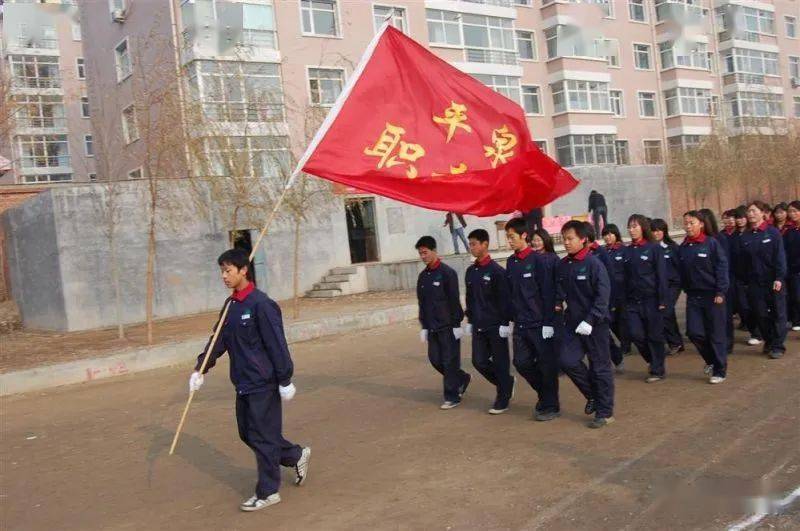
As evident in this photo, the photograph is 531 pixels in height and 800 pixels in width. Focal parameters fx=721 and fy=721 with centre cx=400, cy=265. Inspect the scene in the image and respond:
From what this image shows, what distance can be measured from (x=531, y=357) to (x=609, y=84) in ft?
116

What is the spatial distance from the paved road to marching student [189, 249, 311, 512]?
274 mm

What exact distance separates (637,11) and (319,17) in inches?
835

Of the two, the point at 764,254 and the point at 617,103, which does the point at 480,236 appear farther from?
the point at 617,103

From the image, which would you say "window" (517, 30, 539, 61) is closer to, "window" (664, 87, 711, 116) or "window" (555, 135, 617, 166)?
"window" (555, 135, 617, 166)

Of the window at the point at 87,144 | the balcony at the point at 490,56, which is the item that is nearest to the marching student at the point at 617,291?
the balcony at the point at 490,56

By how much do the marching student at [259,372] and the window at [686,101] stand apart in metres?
40.8

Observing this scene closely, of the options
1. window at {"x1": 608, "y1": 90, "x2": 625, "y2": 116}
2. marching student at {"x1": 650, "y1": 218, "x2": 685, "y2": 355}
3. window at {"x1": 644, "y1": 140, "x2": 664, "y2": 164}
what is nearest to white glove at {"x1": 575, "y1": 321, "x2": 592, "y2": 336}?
marching student at {"x1": 650, "y1": 218, "x2": 685, "y2": 355}

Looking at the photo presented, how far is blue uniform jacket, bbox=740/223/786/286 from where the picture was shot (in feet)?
28.6

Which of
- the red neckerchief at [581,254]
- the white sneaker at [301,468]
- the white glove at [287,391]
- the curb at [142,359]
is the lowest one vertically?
the white sneaker at [301,468]

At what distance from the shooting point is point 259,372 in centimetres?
506

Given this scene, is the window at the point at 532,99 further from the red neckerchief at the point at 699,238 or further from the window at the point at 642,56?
the red neckerchief at the point at 699,238

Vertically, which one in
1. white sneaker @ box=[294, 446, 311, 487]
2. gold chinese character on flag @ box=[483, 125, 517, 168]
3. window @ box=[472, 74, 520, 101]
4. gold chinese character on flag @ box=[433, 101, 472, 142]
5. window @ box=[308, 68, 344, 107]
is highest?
window @ box=[472, 74, 520, 101]

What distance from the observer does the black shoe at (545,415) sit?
6.61 meters

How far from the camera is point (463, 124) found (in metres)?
7.11
